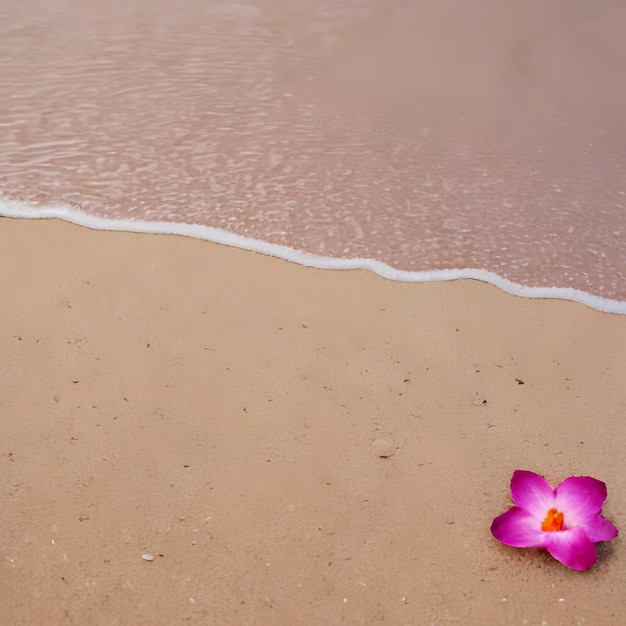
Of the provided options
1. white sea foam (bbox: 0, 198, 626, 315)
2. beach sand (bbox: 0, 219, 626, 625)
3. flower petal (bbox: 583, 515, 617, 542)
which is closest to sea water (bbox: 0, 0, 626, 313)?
white sea foam (bbox: 0, 198, 626, 315)

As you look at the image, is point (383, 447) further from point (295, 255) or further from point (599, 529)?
point (295, 255)

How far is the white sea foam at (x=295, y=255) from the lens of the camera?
1881 millimetres

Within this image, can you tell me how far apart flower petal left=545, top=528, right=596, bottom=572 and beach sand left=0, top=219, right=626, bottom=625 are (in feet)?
0.11

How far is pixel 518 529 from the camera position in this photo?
126 centimetres

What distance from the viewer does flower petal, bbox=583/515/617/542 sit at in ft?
4.03

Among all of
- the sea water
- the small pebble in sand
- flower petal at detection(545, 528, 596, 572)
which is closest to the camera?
flower petal at detection(545, 528, 596, 572)

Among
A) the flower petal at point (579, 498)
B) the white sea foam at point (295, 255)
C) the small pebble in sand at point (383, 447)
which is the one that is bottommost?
the white sea foam at point (295, 255)

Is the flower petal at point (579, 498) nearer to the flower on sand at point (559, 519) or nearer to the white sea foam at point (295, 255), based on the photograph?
the flower on sand at point (559, 519)

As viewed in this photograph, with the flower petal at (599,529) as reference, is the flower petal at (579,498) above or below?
above

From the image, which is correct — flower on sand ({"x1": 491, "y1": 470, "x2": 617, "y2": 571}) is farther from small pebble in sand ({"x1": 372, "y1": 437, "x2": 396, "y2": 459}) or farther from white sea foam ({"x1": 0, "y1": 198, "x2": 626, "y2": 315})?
white sea foam ({"x1": 0, "y1": 198, "x2": 626, "y2": 315})

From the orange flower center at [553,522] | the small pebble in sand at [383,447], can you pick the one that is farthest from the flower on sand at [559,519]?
the small pebble in sand at [383,447]

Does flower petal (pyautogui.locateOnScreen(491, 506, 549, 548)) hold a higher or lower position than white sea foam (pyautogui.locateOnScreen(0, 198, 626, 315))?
higher

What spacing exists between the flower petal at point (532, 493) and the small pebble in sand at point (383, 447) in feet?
0.77

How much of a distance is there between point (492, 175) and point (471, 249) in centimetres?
42
